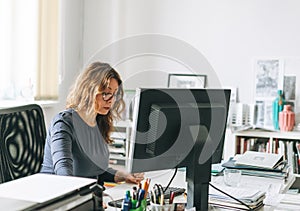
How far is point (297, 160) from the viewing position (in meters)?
3.70

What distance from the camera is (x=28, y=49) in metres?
3.88

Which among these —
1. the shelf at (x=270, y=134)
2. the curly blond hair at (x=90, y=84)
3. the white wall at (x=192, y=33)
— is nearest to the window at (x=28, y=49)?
the white wall at (x=192, y=33)

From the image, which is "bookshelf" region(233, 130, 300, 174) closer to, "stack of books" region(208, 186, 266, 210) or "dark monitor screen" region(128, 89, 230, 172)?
"stack of books" region(208, 186, 266, 210)

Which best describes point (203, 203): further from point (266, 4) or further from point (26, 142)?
point (266, 4)

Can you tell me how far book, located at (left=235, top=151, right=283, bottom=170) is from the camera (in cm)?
252

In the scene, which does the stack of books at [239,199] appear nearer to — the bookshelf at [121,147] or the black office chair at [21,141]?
the black office chair at [21,141]

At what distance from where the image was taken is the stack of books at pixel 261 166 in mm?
2463

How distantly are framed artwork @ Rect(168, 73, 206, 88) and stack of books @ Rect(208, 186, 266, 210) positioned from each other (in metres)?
2.22

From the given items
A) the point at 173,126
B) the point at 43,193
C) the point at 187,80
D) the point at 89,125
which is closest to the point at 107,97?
the point at 89,125

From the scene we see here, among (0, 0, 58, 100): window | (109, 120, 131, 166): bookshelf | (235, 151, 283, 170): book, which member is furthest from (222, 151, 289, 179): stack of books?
(0, 0, 58, 100): window

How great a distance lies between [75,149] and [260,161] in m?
0.98

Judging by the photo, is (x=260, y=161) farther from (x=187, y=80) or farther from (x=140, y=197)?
(x=187, y=80)

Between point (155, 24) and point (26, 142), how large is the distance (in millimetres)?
2324

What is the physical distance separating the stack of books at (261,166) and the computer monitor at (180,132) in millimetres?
611
